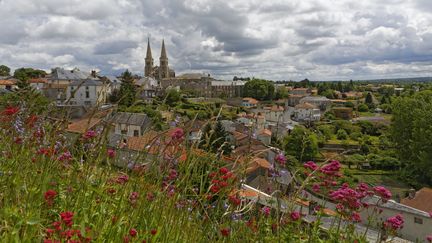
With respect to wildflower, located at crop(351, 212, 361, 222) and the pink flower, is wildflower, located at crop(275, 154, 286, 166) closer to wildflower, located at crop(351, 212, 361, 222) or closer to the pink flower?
wildflower, located at crop(351, 212, 361, 222)

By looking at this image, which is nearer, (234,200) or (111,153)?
(234,200)

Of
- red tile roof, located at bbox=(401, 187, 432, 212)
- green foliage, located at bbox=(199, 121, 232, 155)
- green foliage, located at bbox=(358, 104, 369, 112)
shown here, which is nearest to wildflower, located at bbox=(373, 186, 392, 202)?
green foliage, located at bbox=(199, 121, 232, 155)

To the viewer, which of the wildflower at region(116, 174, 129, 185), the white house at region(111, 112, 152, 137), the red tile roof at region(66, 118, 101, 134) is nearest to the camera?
the red tile roof at region(66, 118, 101, 134)

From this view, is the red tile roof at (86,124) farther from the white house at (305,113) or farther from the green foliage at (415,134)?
the white house at (305,113)

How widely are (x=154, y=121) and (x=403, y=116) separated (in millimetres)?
42173

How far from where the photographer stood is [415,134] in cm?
3556

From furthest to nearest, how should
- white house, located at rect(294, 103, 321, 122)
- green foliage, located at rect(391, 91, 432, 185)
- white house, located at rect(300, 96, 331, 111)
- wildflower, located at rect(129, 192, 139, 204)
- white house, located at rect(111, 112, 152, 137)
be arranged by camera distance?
1. white house, located at rect(300, 96, 331, 111)
2. white house, located at rect(294, 103, 321, 122)
3. green foliage, located at rect(391, 91, 432, 185)
4. white house, located at rect(111, 112, 152, 137)
5. wildflower, located at rect(129, 192, 139, 204)

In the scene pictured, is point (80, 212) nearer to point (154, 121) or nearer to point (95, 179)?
point (95, 179)

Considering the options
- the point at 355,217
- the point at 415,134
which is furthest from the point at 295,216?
the point at 415,134

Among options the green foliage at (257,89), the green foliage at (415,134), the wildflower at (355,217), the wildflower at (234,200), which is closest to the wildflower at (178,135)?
the wildflower at (234,200)

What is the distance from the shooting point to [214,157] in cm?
282

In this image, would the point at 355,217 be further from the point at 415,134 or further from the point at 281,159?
the point at 415,134

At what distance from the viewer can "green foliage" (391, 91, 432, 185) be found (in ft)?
110

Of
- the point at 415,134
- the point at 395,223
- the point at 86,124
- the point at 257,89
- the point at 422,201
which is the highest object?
the point at 86,124
